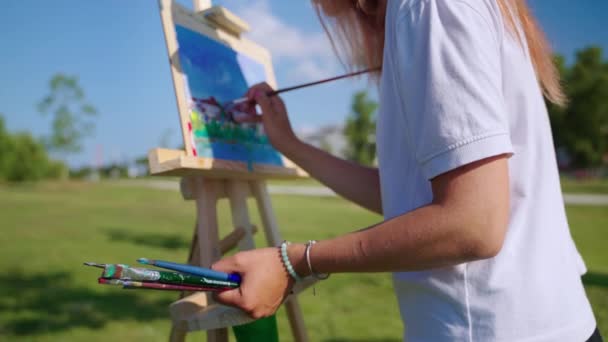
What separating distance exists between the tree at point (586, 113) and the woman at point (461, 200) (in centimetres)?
2753

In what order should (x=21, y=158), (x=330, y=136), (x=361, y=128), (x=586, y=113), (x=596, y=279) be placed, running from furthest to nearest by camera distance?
(x=330, y=136)
(x=361, y=128)
(x=586, y=113)
(x=21, y=158)
(x=596, y=279)

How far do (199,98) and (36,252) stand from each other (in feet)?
18.5

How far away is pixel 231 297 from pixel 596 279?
487 cm

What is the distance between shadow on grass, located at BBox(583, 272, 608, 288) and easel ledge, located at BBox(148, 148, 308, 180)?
395 cm

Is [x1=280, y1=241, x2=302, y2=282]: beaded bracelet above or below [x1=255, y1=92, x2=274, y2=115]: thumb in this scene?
below

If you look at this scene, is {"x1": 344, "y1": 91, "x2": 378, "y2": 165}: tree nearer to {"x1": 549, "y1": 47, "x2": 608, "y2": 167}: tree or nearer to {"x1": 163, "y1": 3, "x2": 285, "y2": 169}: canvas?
{"x1": 549, "y1": 47, "x2": 608, "y2": 167}: tree

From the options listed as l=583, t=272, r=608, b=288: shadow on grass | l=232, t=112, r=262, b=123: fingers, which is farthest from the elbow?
l=583, t=272, r=608, b=288: shadow on grass

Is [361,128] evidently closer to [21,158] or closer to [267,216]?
[21,158]

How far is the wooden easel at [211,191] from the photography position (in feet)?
4.07

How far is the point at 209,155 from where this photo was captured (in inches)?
57.1

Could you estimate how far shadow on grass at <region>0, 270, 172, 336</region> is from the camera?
10.8ft

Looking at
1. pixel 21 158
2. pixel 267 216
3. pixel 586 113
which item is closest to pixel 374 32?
pixel 267 216

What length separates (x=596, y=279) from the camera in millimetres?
4492

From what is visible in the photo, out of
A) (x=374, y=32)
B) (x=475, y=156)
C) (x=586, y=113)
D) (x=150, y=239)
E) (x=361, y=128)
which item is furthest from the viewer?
(x=361, y=128)
